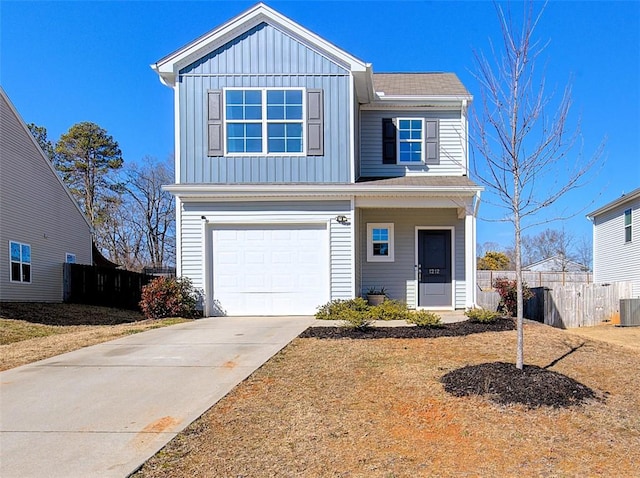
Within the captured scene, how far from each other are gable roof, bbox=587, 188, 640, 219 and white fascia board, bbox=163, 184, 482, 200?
10.3 meters

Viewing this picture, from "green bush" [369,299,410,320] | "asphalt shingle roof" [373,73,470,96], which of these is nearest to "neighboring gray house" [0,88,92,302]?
"asphalt shingle roof" [373,73,470,96]

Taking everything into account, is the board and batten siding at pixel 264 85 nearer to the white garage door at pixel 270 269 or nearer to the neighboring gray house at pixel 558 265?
the white garage door at pixel 270 269

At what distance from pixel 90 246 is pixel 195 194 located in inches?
565

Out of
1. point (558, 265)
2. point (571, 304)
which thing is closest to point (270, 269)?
point (571, 304)

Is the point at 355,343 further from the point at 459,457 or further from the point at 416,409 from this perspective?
the point at 459,457

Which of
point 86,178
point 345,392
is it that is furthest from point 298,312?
point 86,178

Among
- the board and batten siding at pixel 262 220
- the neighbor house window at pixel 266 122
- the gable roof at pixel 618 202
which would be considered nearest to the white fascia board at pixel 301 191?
the board and batten siding at pixel 262 220

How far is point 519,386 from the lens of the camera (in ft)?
16.6

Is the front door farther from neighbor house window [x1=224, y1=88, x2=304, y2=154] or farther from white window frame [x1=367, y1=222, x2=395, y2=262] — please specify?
neighbor house window [x1=224, y1=88, x2=304, y2=154]

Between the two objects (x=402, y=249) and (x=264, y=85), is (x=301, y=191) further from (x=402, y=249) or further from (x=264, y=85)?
(x=402, y=249)

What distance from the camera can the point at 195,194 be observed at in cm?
1166

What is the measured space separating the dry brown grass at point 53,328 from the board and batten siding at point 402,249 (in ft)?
16.4

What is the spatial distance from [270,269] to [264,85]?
4.43 m

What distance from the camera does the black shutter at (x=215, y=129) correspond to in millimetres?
11758
